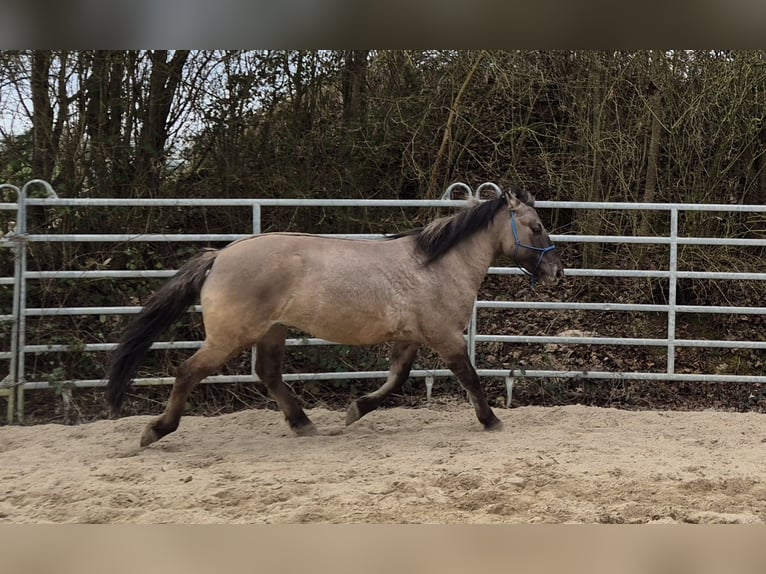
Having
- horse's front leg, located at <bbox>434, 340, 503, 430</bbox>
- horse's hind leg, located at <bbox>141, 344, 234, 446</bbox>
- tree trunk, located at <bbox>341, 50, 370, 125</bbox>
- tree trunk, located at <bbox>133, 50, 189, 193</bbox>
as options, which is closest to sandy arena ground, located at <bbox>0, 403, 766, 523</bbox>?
horse's front leg, located at <bbox>434, 340, 503, 430</bbox>

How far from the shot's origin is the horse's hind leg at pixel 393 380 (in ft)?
16.0

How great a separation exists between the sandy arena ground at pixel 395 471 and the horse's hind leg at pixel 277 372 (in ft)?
0.52

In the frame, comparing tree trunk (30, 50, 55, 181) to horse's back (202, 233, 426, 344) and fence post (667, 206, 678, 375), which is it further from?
fence post (667, 206, 678, 375)

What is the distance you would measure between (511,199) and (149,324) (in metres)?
2.55

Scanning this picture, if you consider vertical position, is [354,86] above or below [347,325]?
above

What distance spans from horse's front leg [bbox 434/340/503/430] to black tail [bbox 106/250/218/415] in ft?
5.29

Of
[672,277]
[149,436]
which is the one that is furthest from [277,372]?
[672,277]

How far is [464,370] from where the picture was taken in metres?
4.71

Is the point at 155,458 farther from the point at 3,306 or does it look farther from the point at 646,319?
the point at 646,319

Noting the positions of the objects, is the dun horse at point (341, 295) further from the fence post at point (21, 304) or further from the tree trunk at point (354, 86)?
the tree trunk at point (354, 86)

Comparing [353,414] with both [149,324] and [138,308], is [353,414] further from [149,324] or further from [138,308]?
[138,308]

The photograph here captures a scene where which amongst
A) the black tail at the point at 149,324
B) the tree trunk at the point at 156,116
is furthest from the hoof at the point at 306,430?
the tree trunk at the point at 156,116

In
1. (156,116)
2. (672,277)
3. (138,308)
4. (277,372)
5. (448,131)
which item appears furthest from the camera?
(448,131)

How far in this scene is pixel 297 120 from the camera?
24.5ft
